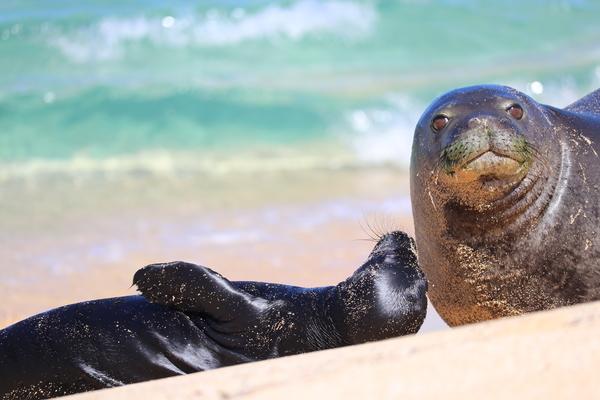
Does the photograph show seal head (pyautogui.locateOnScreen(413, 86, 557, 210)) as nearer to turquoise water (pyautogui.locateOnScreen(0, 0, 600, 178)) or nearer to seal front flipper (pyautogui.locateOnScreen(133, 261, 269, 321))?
seal front flipper (pyautogui.locateOnScreen(133, 261, 269, 321))

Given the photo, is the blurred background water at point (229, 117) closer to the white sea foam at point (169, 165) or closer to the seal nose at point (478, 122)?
the white sea foam at point (169, 165)

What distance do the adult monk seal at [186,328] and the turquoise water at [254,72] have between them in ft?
29.0

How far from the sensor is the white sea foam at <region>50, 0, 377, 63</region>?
19.0m

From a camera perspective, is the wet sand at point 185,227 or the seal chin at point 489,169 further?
the wet sand at point 185,227

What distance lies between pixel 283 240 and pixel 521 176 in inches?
172

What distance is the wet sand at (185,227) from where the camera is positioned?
7.82 m

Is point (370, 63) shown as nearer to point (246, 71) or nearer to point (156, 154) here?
point (246, 71)

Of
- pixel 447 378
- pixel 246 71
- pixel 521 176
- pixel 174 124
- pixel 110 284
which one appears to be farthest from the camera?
pixel 246 71

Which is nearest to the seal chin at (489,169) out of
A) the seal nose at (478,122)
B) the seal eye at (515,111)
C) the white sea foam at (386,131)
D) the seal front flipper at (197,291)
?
the seal nose at (478,122)

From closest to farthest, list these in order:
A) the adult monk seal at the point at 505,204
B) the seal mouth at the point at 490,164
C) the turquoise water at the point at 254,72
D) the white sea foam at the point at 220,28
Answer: the seal mouth at the point at 490,164 → the adult monk seal at the point at 505,204 → the turquoise water at the point at 254,72 → the white sea foam at the point at 220,28

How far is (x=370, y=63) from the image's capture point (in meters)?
19.7

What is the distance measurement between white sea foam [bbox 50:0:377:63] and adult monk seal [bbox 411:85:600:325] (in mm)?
14136

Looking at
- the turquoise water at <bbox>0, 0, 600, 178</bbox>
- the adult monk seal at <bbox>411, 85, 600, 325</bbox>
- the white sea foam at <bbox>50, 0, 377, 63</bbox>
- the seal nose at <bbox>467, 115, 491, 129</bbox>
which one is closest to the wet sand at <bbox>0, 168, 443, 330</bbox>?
the turquoise water at <bbox>0, 0, 600, 178</bbox>

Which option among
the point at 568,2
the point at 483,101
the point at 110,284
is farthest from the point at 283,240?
the point at 568,2
